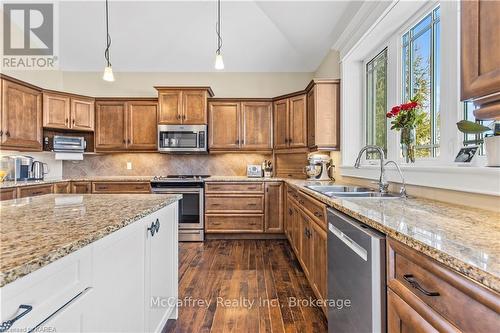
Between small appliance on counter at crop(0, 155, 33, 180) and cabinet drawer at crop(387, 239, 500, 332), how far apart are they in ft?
14.8

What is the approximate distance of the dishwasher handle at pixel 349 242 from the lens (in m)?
1.12

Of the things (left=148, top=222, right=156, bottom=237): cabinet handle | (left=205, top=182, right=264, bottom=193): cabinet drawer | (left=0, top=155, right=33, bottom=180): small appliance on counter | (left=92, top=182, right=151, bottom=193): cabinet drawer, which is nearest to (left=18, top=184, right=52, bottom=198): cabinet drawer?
(left=0, top=155, right=33, bottom=180): small appliance on counter

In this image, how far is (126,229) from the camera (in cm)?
120

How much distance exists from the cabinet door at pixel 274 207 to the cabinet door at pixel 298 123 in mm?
667

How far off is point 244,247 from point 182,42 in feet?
10.9

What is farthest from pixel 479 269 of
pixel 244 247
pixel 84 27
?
pixel 84 27

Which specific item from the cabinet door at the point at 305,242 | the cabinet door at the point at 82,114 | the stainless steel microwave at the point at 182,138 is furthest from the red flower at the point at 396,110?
the cabinet door at the point at 82,114

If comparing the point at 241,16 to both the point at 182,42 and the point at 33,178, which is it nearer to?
the point at 182,42

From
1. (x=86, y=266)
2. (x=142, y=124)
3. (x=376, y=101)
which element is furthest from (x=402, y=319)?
(x=142, y=124)

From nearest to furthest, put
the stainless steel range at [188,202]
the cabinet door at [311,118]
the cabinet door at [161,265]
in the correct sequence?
the cabinet door at [161,265] < the cabinet door at [311,118] < the stainless steel range at [188,202]

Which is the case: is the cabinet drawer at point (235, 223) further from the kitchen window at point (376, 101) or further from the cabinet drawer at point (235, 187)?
the kitchen window at point (376, 101)

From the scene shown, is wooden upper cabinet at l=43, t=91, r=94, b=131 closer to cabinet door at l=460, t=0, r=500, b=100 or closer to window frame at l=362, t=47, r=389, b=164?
window frame at l=362, t=47, r=389, b=164

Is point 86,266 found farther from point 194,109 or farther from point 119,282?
point 194,109

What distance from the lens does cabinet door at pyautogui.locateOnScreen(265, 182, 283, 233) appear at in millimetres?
4016
